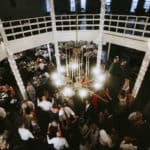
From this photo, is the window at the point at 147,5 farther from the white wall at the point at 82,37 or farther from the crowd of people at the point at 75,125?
the crowd of people at the point at 75,125

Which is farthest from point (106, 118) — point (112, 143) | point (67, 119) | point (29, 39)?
point (29, 39)

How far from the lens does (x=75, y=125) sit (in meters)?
6.77

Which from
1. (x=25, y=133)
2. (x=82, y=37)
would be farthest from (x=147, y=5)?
(x=25, y=133)

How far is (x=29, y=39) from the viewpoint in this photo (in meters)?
7.71

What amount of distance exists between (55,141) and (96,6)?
535 inches

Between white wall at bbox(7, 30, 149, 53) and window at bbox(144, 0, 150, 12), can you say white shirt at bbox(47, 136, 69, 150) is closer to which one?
white wall at bbox(7, 30, 149, 53)

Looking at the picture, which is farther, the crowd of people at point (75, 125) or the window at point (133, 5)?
the window at point (133, 5)

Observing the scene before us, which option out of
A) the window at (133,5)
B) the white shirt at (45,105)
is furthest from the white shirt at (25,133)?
the window at (133,5)

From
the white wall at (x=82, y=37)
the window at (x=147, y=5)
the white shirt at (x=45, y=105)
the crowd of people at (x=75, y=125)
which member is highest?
the window at (x=147, y=5)

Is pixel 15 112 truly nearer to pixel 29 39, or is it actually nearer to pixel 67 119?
pixel 67 119

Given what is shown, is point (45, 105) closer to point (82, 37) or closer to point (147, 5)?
point (82, 37)

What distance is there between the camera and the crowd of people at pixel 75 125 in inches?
223

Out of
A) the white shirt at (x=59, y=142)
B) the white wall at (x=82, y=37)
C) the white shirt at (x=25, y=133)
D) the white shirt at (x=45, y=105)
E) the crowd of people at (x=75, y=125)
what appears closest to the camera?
the white shirt at (x=59, y=142)

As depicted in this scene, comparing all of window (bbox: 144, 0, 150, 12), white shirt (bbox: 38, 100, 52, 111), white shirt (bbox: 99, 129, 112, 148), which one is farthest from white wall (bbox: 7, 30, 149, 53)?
window (bbox: 144, 0, 150, 12)
